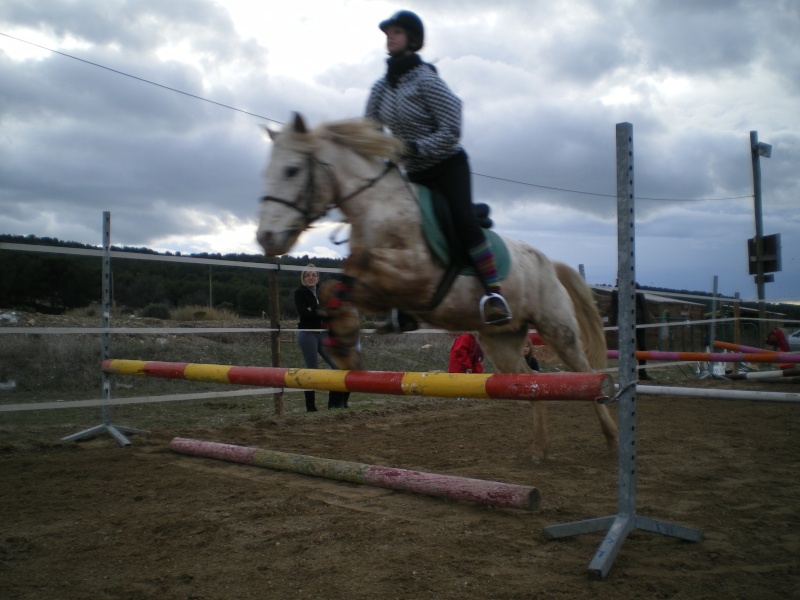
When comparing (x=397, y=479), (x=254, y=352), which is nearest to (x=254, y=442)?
(x=397, y=479)

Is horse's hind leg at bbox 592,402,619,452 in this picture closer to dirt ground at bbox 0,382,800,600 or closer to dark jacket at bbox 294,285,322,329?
dirt ground at bbox 0,382,800,600

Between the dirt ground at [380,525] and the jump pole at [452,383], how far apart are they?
0.64 meters

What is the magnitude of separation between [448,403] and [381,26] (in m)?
6.18

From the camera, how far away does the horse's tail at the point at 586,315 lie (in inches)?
192

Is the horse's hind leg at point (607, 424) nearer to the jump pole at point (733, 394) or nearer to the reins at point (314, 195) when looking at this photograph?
the jump pole at point (733, 394)

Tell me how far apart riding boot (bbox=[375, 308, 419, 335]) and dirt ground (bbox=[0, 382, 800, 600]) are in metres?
0.95

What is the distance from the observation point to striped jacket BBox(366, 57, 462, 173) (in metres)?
3.28

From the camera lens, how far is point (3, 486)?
366 centimetres

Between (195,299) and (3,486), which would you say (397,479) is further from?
(195,299)

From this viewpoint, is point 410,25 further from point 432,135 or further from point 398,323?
point 398,323

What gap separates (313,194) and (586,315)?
113 inches

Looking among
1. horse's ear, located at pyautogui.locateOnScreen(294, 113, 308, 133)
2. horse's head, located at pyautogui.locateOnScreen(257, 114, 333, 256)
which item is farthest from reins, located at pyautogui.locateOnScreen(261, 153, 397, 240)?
horse's ear, located at pyautogui.locateOnScreen(294, 113, 308, 133)

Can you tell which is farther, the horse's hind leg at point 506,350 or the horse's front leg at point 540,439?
the horse's front leg at point 540,439

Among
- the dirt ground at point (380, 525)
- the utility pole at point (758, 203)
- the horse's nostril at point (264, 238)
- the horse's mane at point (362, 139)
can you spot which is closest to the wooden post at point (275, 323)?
the dirt ground at point (380, 525)
